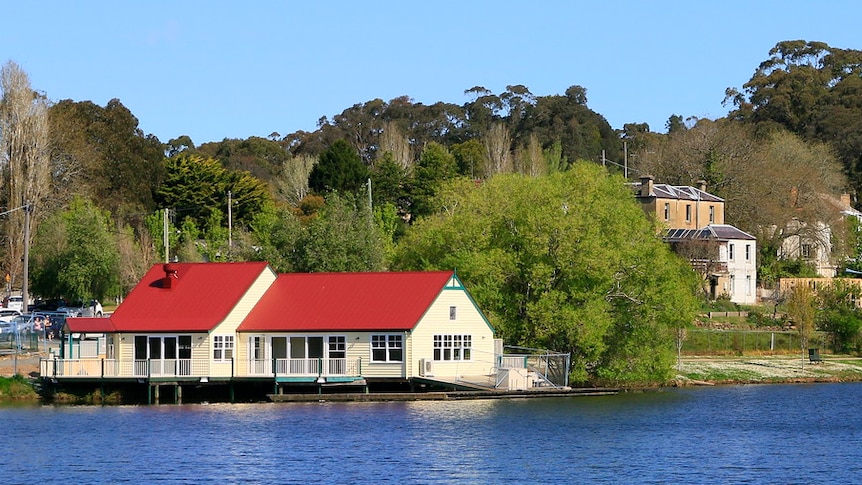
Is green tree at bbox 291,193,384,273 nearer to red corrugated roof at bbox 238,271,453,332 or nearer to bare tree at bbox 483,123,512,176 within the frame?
red corrugated roof at bbox 238,271,453,332

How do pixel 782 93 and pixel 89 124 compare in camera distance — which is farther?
pixel 782 93

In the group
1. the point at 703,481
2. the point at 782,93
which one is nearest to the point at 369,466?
the point at 703,481

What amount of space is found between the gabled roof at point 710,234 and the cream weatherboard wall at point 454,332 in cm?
4475

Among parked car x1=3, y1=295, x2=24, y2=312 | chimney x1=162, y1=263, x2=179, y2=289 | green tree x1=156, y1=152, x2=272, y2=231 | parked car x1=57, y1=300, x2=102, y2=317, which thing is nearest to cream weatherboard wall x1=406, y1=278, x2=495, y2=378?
chimney x1=162, y1=263, x2=179, y2=289

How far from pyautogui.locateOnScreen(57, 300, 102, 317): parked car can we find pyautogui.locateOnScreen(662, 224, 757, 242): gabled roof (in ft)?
137

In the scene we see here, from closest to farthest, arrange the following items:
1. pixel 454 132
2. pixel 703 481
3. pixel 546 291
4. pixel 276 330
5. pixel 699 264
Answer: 1. pixel 703 481
2. pixel 276 330
3. pixel 546 291
4. pixel 699 264
5. pixel 454 132

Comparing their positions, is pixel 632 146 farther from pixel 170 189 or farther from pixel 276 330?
pixel 276 330

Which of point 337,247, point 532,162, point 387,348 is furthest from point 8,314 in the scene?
point 532,162

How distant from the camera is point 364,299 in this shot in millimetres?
62875

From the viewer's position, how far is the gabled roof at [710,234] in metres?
105

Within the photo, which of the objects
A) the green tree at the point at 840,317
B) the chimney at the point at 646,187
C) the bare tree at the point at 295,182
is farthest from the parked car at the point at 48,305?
the green tree at the point at 840,317

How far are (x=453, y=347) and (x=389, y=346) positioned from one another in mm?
2977

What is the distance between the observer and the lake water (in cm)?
4288

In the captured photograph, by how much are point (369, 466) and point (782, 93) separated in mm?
138078
